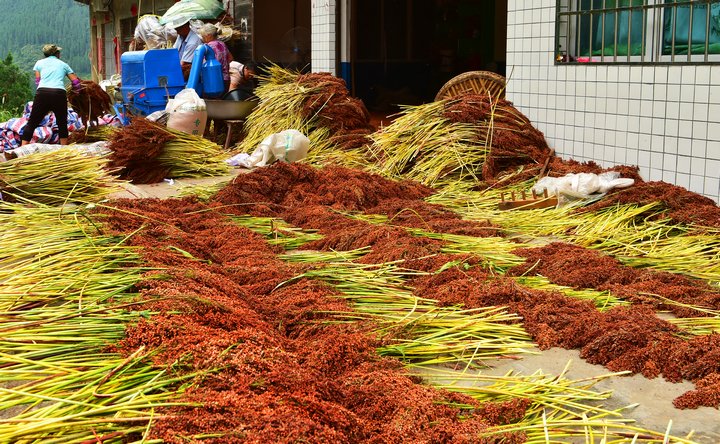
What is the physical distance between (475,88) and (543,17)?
113cm

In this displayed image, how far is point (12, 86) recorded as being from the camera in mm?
19031

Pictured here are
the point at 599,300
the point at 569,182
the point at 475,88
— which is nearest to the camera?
the point at 599,300

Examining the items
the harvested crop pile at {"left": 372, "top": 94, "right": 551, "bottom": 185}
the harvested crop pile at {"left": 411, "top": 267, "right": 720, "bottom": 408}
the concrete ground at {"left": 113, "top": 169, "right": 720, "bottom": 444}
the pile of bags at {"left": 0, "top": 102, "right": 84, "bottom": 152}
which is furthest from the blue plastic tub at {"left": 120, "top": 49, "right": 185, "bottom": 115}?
the concrete ground at {"left": 113, "top": 169, "right": 720, "bottom": 444}

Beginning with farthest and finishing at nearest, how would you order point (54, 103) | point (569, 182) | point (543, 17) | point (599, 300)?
point (54, 103) → point (543, 17) → point (569, 182) → point (599, 300)

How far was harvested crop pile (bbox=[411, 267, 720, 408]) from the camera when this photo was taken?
3023 millimetres

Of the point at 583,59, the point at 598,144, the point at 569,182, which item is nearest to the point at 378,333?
the point at 569,182

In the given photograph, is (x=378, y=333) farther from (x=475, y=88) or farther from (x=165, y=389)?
(x=475, y=88)

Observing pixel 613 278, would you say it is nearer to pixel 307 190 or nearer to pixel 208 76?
pixel 307 190

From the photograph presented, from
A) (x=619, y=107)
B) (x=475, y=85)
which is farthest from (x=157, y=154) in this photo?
(x=619, y=107)

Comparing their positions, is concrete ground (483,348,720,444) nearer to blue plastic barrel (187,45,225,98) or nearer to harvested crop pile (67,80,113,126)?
blue plastic barrel (187,45,225,98)

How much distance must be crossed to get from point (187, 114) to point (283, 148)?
1476 mm

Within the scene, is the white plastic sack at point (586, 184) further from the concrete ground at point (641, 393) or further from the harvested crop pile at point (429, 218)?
the concrete ground at point (641, 393)

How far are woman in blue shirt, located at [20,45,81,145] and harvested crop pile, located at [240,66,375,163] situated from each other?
2985 millimetres

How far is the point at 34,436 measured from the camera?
1981 millimetres
